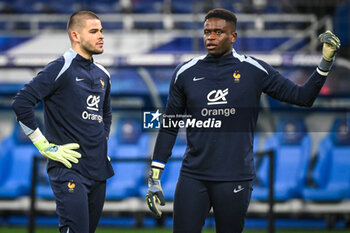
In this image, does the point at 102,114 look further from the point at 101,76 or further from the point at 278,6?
the point at 278,6

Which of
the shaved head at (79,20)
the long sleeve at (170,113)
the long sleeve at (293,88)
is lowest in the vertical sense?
the long sleeve at (170,113)

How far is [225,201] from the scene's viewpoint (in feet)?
11.3

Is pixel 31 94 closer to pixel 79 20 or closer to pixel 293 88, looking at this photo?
pixel 79 20

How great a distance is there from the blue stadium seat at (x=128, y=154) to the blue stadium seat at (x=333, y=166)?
2.34 m

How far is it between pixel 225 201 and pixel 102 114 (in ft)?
3.42

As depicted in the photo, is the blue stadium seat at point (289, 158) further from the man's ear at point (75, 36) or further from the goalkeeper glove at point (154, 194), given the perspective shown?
the man's ear at point (75, 36)

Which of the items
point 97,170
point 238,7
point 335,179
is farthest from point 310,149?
point 97,170

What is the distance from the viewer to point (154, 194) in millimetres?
3654

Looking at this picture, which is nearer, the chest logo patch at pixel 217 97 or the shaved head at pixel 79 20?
the chest logo patch at pixel 217 97

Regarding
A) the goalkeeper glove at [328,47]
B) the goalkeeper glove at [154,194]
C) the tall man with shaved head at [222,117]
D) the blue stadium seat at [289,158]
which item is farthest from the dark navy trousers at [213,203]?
the blue stadium seat at [289,158]

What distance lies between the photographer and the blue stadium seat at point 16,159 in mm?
8742

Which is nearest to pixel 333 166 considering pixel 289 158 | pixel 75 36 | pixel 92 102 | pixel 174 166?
pixel 289 158

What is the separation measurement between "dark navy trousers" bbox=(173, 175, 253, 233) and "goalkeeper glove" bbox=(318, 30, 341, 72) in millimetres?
823

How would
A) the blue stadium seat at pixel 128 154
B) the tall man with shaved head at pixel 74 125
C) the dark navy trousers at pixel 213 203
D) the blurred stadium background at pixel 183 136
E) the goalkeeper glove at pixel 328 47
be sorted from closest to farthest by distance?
the goalkeeper glove at pixel 328 47
the dark navy trousers at pixel 213 203
the tall man with shaved head at pixel 74 125
the blurred stadium background at pixel 183 136
the blue stadium seat at pixel 128 154
